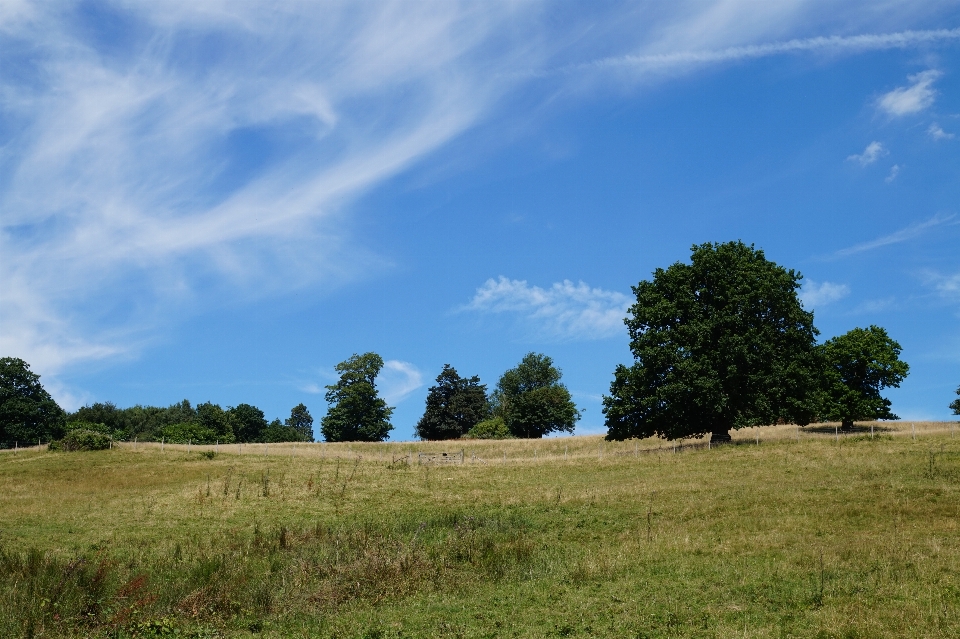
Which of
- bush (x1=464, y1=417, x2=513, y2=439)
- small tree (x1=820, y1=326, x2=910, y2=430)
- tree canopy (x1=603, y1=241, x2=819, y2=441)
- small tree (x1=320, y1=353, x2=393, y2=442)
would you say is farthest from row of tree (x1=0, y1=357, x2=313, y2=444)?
small tree (x1=820, y1=326, x2=910, y2=430)

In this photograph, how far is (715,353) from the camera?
6056 centimetres

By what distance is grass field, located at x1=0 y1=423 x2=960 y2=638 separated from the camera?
55.1 feet

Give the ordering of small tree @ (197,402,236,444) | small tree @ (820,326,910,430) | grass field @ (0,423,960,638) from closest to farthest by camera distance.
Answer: grass field @ (0,423,960,638), small tree @ (820,326,910,430), small tree @ (197,402,236,444)

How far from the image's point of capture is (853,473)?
39750 mm

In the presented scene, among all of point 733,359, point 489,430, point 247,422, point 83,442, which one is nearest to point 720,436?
point 733,359

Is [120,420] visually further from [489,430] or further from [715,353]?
[715,353]

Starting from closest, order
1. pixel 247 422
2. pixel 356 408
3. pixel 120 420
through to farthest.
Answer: pixel 356 408
pixel 120 420
pixel 247 422

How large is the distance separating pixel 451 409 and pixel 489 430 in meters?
10.7

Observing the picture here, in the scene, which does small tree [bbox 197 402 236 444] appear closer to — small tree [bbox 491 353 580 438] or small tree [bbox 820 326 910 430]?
small tree [bbox 491 353 580 438]

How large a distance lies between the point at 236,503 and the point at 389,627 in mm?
28892

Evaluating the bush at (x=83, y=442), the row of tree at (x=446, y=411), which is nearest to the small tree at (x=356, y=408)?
the row of tree at (x=446, y=411)

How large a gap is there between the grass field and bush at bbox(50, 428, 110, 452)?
25999 millimetres

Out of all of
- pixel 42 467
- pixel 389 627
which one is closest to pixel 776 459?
pixel 389 627

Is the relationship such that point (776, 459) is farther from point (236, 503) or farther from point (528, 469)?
point (236, 503)
